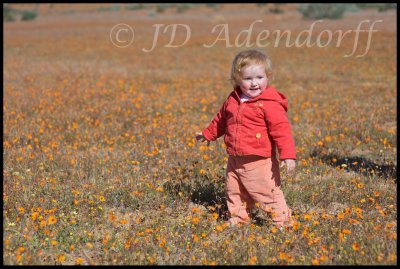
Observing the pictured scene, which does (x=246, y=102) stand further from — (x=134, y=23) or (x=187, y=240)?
(x=134, y=23)

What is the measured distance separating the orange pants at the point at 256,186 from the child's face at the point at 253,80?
2.29 feet

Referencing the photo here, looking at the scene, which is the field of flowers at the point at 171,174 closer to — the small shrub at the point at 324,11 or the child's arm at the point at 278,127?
the child's arm at the point at 278,127

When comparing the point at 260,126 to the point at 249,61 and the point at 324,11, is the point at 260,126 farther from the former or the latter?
the point at 324,11

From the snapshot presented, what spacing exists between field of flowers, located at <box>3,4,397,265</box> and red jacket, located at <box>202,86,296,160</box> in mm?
781

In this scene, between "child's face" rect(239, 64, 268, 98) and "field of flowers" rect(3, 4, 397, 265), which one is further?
"child's face" rect(239, 64, 268, 98)

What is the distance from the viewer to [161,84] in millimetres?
16125

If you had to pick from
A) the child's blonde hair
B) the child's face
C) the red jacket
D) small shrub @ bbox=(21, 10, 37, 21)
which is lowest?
small shrub @ bbox=(21, 10, 37, 21)

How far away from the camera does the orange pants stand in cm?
527

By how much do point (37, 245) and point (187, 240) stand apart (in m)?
1.46

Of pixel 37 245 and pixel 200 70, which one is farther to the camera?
pixel 200 70

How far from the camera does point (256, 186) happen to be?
17.4 ft

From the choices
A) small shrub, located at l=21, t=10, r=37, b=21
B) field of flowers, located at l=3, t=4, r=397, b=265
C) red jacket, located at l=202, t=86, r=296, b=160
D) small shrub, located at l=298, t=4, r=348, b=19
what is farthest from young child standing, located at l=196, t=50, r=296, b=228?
small shrub, located at l=21, t=10, r=37, b=21

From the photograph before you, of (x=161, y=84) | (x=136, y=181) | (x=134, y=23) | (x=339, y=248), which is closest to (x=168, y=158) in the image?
(x=136, y=181)

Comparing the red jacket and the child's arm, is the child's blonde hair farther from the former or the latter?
the child's arm
